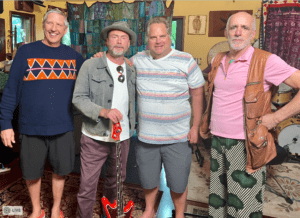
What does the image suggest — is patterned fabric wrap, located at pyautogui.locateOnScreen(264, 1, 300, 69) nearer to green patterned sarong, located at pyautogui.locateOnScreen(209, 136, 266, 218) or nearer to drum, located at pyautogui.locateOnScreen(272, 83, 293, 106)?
drum, located at pyautogui.locateOnScreen(272, 83, 293, 106)

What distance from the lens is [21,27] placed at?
165 inches

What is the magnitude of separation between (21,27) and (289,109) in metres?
4.25

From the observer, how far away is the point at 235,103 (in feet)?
4.80

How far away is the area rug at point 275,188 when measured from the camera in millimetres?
2229

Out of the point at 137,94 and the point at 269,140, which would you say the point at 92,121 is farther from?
the point at 269,140

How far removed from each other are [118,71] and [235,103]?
757 mm

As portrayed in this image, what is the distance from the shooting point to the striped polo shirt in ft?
5.32

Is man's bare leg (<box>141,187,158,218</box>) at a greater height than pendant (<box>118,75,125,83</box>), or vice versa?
pendant (<box>118,75,125,83</box>)

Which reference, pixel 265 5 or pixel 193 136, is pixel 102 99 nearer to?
pixel 193 136

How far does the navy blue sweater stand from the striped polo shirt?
516 mm

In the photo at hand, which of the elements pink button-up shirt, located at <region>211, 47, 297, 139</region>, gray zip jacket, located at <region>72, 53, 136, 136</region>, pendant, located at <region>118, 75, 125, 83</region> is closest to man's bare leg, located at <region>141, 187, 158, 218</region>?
gray zip jacket, located at <region>72, 53, 136, 136</region>

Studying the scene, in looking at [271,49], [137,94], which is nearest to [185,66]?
[137,94]

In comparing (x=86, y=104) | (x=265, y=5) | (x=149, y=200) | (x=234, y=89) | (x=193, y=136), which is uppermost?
(x=265, y=5)

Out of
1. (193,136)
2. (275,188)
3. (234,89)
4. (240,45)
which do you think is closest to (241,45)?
(240,45)
